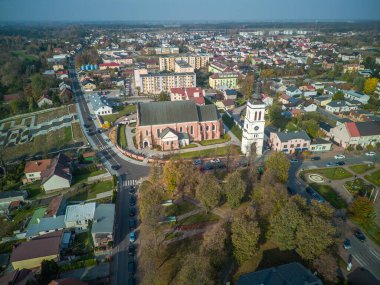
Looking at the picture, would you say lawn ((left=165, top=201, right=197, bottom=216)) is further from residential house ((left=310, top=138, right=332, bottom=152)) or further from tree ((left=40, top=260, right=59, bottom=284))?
residential house ((left=310, top=138, right=332, bottom=152))

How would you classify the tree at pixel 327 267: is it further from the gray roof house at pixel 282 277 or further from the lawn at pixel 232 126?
the lawn at pixel 232 126

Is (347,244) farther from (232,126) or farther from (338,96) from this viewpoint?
(338,96)

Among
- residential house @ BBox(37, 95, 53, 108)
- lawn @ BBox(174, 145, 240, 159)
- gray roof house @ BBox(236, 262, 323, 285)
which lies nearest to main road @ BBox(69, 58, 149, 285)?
lawn @ BBox(174, 145, 240, 159)

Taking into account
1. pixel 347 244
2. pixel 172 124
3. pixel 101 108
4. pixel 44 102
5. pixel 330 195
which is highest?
pixel 172 124

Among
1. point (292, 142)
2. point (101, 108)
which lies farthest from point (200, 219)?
point (101, 108)

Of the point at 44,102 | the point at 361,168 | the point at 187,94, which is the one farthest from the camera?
the point at 44,102

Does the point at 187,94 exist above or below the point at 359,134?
above

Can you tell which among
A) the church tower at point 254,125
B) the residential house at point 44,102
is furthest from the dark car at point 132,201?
the residential house at point 44,102
